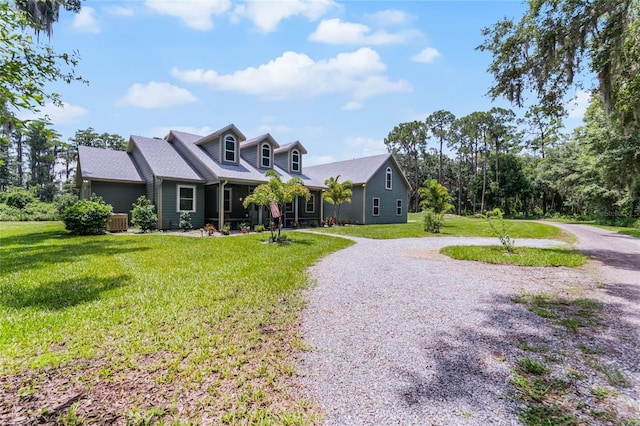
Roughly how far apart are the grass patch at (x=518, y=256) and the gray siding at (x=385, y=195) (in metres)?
12.7

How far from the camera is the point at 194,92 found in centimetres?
1477

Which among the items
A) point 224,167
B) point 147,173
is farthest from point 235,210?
point 147,173

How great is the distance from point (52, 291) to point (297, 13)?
9.02 m

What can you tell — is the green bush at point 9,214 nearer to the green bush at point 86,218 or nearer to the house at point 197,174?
the house at point 197,174

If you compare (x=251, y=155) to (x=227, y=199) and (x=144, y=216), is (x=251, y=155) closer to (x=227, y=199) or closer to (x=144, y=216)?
(x=227, y=199)

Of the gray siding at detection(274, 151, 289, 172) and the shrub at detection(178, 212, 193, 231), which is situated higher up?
the gray siding at detection(274, 151, 289, 172)

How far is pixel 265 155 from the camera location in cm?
1859

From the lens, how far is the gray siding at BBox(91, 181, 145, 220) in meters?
14.4

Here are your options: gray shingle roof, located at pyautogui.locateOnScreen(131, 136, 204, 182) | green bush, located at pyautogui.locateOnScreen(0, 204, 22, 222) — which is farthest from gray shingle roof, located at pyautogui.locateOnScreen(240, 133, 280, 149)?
green bush, located at pyautogui.locateOnScreen(0, 204, 22, 222)

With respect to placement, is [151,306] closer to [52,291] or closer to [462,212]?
[52,291]

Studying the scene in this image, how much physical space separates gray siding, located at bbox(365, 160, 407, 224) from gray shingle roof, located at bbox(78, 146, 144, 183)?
15.2m

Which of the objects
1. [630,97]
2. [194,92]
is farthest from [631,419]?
[194,92]

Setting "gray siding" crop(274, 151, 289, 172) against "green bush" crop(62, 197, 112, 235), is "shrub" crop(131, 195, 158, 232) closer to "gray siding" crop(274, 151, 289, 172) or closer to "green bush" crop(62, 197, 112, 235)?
"green bush" crop(62, 197, 112, 235)

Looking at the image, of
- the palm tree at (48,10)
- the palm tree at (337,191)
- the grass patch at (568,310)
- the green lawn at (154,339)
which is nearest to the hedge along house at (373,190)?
the palm tree at (337,191)
